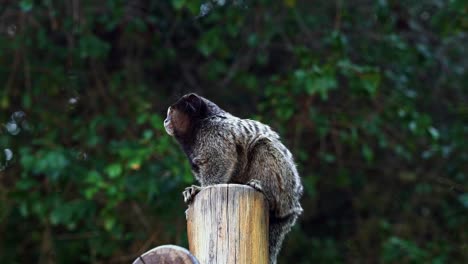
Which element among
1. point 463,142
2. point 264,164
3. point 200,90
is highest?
point 264,164

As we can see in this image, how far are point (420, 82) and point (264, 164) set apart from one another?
18.6ft

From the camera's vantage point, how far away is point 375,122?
→ 27.1 ft

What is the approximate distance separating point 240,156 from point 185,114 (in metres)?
0.54

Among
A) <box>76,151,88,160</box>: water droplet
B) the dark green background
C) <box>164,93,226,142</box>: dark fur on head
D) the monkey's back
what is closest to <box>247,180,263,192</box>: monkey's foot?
the monkey's back

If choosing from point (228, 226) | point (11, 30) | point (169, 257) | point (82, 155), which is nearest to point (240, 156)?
point (228, 226)

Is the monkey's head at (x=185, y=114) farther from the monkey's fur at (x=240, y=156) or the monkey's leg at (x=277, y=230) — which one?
the monkey's leg at (x=277, y=230)

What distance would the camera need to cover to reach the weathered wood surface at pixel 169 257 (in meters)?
3.39

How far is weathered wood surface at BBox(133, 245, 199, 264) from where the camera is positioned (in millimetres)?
3393

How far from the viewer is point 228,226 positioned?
3713mm

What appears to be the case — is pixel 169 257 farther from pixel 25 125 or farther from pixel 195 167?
pixel 25 125

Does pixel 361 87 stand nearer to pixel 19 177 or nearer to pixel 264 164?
pixel 264 164

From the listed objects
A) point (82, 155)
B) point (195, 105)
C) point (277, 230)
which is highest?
point (195, 105)

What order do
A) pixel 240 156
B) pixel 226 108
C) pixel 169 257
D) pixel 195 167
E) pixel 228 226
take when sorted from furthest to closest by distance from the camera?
pixel 226 108
pixel 195 167
pixel 240 156
pixel 228 226
pixel 169 257

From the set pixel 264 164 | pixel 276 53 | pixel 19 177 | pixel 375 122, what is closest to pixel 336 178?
pixel 375 122
